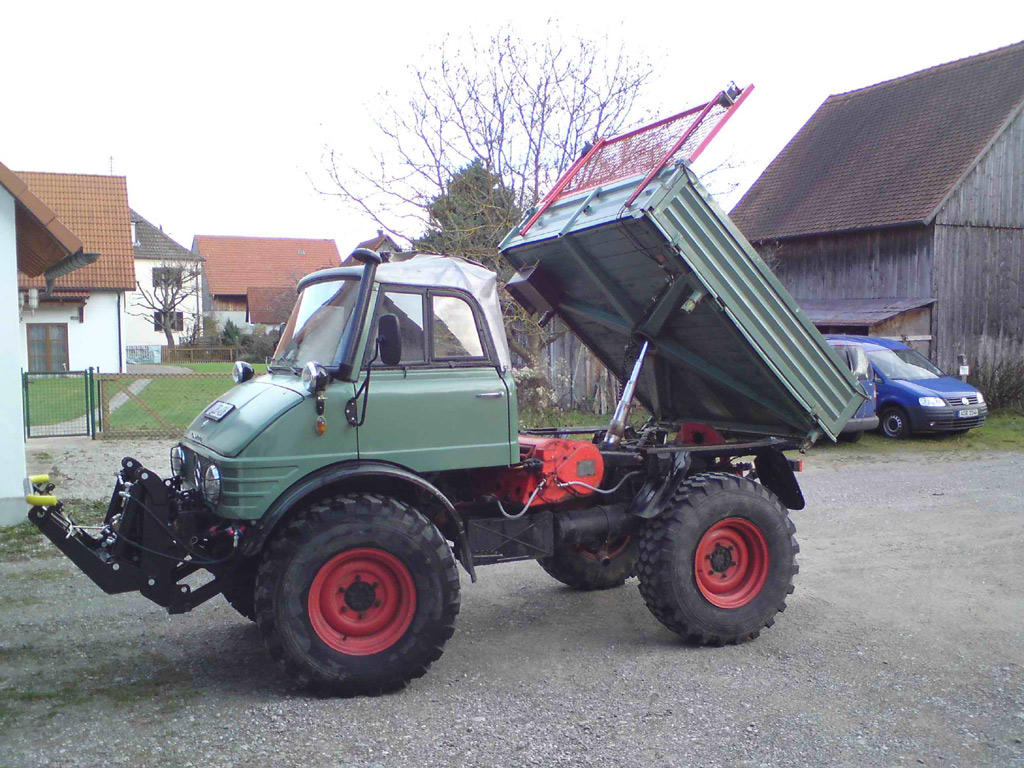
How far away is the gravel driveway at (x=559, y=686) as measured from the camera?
4.33m

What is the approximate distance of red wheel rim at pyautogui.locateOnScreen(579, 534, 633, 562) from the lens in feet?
21.8

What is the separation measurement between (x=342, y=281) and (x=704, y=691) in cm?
315

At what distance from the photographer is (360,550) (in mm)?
4961

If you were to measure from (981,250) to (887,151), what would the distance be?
11.8ft

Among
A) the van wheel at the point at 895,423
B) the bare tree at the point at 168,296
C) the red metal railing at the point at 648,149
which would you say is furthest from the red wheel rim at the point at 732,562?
the bare tree at the point at 168,296

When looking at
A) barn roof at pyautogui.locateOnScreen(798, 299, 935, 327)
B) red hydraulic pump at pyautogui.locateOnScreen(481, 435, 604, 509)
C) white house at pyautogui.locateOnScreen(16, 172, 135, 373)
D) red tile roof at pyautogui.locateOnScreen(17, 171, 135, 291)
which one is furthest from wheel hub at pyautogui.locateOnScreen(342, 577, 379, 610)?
red tile roof at pyautogui.locateOnScreen(17, 171, 135, 291)

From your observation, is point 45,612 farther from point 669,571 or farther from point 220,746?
point 669,571

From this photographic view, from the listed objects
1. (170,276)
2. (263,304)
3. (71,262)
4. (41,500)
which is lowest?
(41,500)

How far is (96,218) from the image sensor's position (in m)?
33.8

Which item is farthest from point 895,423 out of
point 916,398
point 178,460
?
point 178,460

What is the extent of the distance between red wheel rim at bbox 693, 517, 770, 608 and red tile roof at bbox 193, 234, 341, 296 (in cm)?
5794

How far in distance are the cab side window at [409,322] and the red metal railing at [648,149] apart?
4.72ft

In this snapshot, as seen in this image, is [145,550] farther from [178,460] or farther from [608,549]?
[608,549]

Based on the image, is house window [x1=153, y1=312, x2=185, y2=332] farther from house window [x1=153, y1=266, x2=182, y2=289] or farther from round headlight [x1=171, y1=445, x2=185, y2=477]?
round headlight [x1=171, y1=445, x2=185, y2=477]
